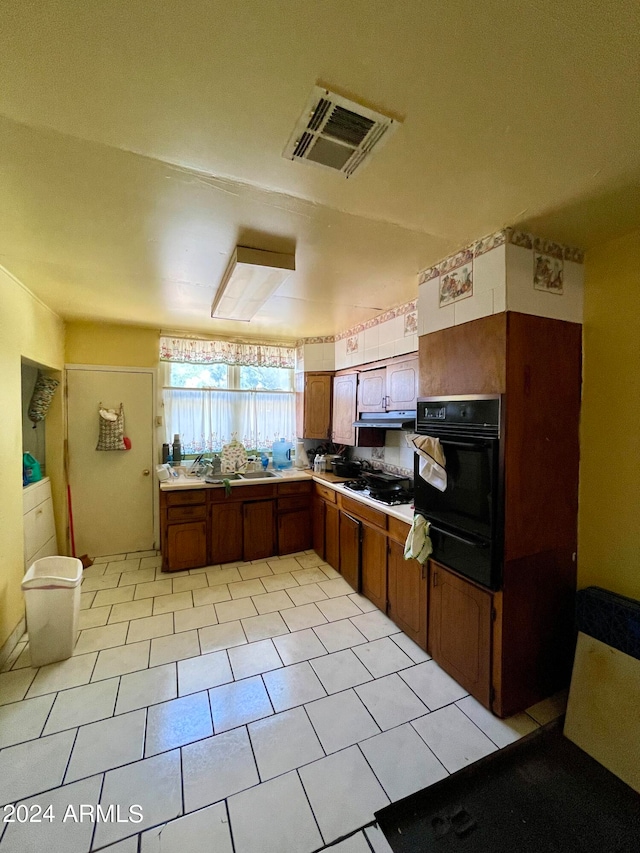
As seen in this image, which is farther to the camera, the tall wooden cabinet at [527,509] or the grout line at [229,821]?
the tall wooden cabinet at [527,509]

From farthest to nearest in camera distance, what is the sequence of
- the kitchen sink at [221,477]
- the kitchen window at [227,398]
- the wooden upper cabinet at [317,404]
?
the wooden upper cabinet at [317,404] < the kitchen window at [227,398] < the kitchen sink at [221,477]

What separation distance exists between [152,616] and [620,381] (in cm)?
325

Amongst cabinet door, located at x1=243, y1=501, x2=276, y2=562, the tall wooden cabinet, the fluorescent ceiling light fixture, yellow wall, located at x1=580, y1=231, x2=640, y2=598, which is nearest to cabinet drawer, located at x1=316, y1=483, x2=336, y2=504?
cabinet door, located at x1=243, y1=501, x2=276, y2=562

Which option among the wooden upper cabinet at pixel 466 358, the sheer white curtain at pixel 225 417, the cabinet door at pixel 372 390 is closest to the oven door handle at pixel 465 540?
the wooden upper cabinet at pixel 466 358

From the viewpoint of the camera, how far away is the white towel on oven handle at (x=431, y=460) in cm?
190

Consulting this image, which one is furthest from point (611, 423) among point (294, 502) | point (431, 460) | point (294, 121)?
point (294, 502)

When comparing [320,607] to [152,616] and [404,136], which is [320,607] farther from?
[404,136]

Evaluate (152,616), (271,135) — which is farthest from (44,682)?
(271,135)

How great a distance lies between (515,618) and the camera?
1.71 m

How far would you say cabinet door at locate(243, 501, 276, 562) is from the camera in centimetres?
350

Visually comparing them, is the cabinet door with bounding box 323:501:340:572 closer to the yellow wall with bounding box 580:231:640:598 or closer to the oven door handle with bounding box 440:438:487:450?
the oven door handle with bounding box 440:438:487:450

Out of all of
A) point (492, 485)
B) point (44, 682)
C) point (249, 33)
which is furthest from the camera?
point (44, 682)

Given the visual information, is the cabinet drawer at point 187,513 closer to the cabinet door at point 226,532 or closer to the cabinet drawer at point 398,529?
the cabinet door at point 226,532

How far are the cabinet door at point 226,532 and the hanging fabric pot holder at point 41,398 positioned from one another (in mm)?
1698
